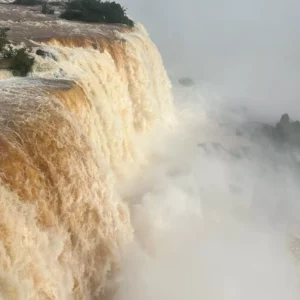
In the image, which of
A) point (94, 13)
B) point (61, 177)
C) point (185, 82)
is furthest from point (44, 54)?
point (185, 82)

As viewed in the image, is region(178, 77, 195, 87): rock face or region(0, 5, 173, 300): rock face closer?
region(0, 5, 173, 300): rock face

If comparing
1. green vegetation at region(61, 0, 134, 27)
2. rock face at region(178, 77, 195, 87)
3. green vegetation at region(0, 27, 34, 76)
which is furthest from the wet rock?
rock face at region(178, 77, 195, 87)

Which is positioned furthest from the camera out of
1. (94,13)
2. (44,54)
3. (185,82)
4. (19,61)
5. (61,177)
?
(185,82)

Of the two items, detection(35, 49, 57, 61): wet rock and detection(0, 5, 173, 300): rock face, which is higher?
detection(35, 49, 57, 61): wet rock

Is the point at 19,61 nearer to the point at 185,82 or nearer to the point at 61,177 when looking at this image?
the point at 61,177

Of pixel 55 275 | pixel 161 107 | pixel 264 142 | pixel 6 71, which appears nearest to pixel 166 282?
pixel 55 275

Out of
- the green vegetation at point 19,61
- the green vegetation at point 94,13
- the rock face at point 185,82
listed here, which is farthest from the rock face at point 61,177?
the rock face at point 185,82

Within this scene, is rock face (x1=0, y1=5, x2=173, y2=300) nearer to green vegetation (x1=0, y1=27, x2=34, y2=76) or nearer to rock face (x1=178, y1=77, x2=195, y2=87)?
green vegetation (x1=0, y1=27, x2=34, y2=76)

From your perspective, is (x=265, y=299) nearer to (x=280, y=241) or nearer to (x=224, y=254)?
(x=224, y=254)
